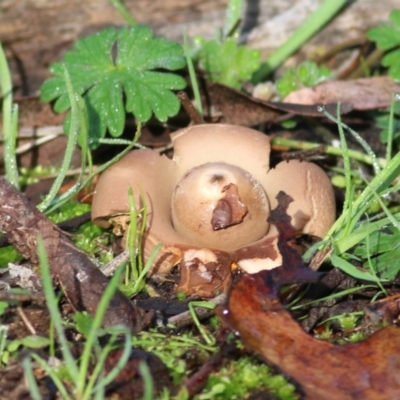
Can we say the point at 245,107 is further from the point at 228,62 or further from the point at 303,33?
the point at 303,33

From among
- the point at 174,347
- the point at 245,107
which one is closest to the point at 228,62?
the point at 245,107

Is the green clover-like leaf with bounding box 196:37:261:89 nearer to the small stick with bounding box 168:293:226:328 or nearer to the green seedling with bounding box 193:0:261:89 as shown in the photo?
the green seedling with bounding box 193:0:261:89

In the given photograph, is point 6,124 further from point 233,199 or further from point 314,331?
point 314,331

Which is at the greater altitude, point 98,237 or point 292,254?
point 292,254

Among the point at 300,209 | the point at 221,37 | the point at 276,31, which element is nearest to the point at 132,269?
the point at 300,209

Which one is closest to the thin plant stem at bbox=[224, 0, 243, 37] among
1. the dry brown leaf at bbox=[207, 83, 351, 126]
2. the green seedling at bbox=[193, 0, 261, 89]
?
the green seedling at bbox=[193, 0, 261, 89]

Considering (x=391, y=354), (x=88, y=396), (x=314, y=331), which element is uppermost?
(x=88, y=396)

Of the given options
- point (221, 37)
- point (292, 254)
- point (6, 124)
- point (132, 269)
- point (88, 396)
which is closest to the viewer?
point (88, 396)
